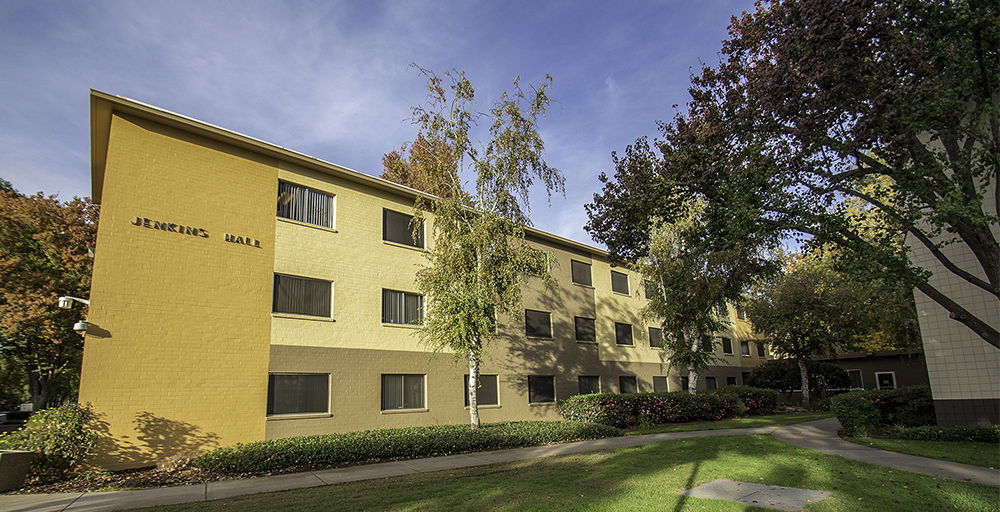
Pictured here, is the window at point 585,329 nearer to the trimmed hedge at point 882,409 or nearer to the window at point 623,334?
A: the window at point 623,334

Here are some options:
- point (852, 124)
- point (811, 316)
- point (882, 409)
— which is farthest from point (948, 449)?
point (811, 316)

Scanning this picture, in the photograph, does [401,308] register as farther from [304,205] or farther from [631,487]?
[631,487]

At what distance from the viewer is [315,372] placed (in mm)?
15289

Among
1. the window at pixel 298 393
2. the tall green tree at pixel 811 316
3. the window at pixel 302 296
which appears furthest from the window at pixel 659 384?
the window at pixel 302 296

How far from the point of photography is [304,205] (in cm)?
1642

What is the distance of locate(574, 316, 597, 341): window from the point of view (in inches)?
995

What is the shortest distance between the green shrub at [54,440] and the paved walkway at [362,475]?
4.71 feet

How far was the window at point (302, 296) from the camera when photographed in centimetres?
1521

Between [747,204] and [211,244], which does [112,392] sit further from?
[747,204]

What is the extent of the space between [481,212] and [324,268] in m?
5.27

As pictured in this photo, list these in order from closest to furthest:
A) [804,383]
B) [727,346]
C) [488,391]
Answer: [488,391], [804,383], [727,346]

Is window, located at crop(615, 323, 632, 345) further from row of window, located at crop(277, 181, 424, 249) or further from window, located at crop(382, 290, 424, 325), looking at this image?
row of window, located at crop(277, 181, 424, 249)

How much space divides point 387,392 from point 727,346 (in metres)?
28.0

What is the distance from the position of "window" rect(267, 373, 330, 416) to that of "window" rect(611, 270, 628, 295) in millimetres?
17186
